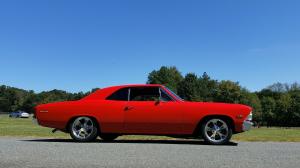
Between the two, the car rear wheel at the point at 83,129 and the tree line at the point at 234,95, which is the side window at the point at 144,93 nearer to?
the car rear wheel at the point at 83,129

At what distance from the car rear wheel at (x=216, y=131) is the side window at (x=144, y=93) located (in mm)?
Answer: 1414

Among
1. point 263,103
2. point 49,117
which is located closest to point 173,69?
point 263,103

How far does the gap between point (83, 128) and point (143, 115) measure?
56.4 inches

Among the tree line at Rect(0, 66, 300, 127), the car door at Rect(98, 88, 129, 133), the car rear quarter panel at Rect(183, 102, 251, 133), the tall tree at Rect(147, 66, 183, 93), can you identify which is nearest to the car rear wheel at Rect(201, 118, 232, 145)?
the car rear quarter panel at Rect(183, 102, 251, 133)

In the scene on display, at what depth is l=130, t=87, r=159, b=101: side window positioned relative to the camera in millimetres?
11031

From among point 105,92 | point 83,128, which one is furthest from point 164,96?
point 83,128

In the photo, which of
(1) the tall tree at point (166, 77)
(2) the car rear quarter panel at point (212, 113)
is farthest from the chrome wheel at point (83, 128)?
(1) the tall tree at point (166, 77)

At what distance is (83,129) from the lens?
10797mm

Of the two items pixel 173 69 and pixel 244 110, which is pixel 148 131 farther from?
pixel 173 69

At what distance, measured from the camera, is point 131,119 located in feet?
35.0

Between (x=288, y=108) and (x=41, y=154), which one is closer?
(x=41, y=154)

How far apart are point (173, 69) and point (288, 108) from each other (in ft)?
133

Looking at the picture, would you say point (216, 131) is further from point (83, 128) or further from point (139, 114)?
point (83, 128)

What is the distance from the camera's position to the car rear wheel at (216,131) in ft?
33.8
